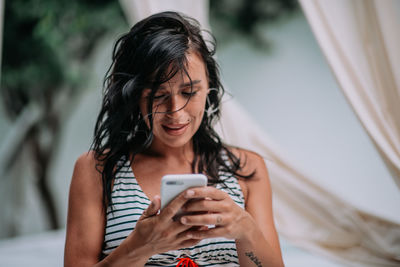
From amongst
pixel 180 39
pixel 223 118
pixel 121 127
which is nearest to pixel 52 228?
pixel 223 118

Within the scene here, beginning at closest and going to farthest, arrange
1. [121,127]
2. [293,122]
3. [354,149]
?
1. [121,127]
2. [354,149]
3. [293,122]

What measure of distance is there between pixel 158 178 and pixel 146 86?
1.01 ft

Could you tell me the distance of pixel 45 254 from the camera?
6.09 feet

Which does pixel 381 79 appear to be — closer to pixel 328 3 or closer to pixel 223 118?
pixel 328 3

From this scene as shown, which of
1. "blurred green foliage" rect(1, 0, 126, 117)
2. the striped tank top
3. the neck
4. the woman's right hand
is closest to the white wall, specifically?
"blurred green foliage" rect(1, 0, 126, 117)

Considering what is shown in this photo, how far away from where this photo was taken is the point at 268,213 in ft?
4.31

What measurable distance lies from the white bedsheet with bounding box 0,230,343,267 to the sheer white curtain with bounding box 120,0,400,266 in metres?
0.06

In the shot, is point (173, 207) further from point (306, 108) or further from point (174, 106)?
point (306, 108)

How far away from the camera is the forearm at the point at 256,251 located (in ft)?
3.68

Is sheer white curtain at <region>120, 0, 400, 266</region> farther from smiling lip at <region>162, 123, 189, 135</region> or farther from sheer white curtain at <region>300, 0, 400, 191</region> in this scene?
smiling lip at <region>162, 123, 189, 135</region>

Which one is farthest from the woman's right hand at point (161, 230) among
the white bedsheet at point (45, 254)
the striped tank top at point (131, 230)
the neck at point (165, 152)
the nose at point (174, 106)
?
the white bedsheet at point (45, 254)

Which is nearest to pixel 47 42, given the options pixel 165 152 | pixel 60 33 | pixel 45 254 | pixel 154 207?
pixel 60 33

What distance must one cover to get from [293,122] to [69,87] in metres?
2.08

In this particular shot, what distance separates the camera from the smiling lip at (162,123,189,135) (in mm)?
1161
